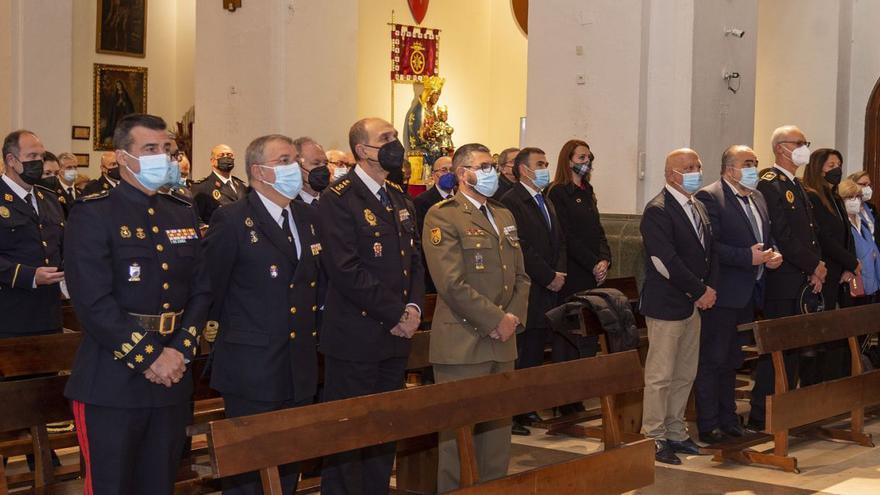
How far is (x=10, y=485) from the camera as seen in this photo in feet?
17.9

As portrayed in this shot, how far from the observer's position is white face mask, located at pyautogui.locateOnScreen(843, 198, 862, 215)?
8.19 meters

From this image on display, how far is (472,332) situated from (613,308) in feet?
3.87

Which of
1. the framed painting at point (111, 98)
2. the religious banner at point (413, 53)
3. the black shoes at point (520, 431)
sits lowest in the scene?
the black shoes at point (520, 431)

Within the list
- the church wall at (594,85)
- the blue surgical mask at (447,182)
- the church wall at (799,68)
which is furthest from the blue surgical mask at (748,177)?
the church wall at (799,68)

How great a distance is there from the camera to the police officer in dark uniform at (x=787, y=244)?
7160mm

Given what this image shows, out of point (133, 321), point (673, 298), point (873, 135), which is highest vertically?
point (873, 135)

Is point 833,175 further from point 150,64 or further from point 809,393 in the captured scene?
point 150,64

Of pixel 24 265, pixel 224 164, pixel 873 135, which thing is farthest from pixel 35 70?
pixel 873 135

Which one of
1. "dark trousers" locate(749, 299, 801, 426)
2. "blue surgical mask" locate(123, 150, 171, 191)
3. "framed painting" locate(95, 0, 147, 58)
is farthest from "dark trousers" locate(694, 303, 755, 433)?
"framed painting" locate(95, 0, 147, 58)

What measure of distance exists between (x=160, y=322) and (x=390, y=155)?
139cm

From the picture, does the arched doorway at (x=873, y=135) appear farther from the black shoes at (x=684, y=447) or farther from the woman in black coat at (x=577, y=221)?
the black shoes at (x=684, y=447)

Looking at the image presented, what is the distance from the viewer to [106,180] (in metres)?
9.47

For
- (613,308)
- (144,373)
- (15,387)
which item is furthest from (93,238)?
(613,308)

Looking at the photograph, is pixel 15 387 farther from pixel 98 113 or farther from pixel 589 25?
pixel 98 113
